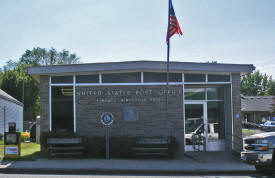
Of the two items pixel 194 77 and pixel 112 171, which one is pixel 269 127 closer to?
pixel 194 77

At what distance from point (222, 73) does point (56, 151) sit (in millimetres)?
7811

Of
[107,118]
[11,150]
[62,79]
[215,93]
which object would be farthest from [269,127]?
[11,150]

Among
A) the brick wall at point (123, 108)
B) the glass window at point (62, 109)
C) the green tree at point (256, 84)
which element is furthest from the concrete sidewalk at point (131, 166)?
the green tree at point (256, 84)

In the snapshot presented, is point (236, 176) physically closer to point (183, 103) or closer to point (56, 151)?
point (183, 103)

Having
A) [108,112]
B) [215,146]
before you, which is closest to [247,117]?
[215,146]

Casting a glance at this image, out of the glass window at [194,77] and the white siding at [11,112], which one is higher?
the glass window at [194,77]

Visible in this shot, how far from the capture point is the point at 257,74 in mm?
92625

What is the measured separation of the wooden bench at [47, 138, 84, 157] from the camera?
496 inches

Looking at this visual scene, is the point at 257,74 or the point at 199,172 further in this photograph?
the point at 257,74

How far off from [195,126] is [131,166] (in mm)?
4762

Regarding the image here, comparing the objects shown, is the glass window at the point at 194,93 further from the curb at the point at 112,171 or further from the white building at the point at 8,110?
the white building at the point at 8,110

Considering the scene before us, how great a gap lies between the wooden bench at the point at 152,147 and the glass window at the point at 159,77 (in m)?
2.60

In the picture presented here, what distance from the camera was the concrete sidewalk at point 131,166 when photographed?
A: 1066 centimetres

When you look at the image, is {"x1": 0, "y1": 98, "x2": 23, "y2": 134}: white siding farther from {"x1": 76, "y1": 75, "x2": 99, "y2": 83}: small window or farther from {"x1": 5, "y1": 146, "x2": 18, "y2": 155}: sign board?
{"x1": 5, "y1": 146, "x2": 18, "y2": 155}: sign board
